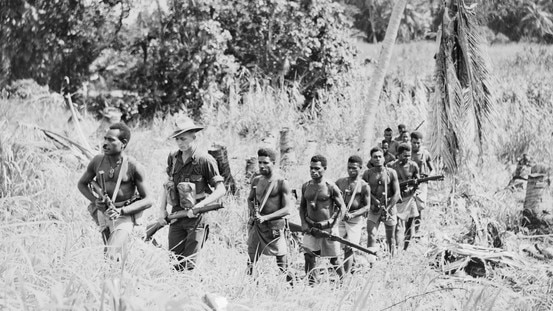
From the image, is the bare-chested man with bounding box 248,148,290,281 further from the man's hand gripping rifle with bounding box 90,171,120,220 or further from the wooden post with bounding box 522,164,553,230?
the wooden post with bounding box 522,164,553,230

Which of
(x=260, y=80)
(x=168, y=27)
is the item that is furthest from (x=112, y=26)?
(x=260, y=80)

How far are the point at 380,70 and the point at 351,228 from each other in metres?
3.21

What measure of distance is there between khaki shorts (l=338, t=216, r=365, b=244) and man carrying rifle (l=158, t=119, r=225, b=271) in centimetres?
164

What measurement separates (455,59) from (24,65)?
8.91 m

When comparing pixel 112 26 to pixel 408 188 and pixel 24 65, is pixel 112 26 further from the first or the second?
pixel 408 188

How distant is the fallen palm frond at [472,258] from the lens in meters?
6.32

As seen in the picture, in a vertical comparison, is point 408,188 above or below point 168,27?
below

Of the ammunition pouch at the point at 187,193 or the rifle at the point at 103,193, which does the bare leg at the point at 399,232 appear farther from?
the rifle at the point at 103,193

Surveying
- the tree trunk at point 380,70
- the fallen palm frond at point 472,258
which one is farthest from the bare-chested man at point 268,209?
the tree trunk at point 380,70

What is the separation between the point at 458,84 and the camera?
8945mm

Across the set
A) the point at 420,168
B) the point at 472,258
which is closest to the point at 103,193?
the point at 472,258

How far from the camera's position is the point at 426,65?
19.0 meters

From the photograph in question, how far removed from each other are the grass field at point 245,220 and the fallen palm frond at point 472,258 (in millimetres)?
88

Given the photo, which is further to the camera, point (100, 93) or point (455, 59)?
point (100, 93)
